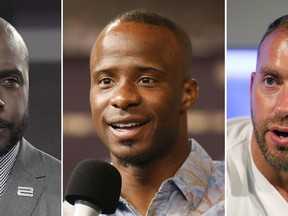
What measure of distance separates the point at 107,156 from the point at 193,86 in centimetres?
48

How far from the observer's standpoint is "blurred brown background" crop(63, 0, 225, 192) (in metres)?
2.48

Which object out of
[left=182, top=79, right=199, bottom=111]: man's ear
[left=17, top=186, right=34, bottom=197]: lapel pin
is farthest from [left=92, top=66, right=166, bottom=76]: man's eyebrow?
[left=17, top=186, right=34, bottom=197]: lapel pin

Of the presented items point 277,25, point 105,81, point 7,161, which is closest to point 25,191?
point 7,161

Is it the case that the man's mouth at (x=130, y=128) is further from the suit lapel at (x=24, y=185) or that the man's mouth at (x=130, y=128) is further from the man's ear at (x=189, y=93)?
the suit lapel at (x=24, y=185)

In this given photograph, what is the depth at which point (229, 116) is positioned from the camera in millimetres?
2492

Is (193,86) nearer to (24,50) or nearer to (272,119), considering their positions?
(272,119)

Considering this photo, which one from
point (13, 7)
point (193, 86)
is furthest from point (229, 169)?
point (13, 7)

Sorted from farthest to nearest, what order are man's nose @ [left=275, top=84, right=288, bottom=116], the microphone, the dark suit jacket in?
the dark suit jacket
man's nose @ [left=275, top=84, right=288, bottom=116]
the microphone

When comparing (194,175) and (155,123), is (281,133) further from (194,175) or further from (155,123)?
(155,123)

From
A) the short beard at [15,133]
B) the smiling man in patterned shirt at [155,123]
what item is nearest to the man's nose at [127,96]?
the smiling man in patterned shirt at [155,123]

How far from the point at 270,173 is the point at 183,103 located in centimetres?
47

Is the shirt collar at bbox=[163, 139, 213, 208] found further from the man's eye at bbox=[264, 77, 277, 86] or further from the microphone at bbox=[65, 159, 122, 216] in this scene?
the microphone at bbox=[65, 159, 122, 216]

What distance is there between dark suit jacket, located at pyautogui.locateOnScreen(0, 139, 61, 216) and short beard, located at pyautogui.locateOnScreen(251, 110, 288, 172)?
2.93ft

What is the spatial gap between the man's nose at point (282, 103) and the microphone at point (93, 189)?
1103mm
